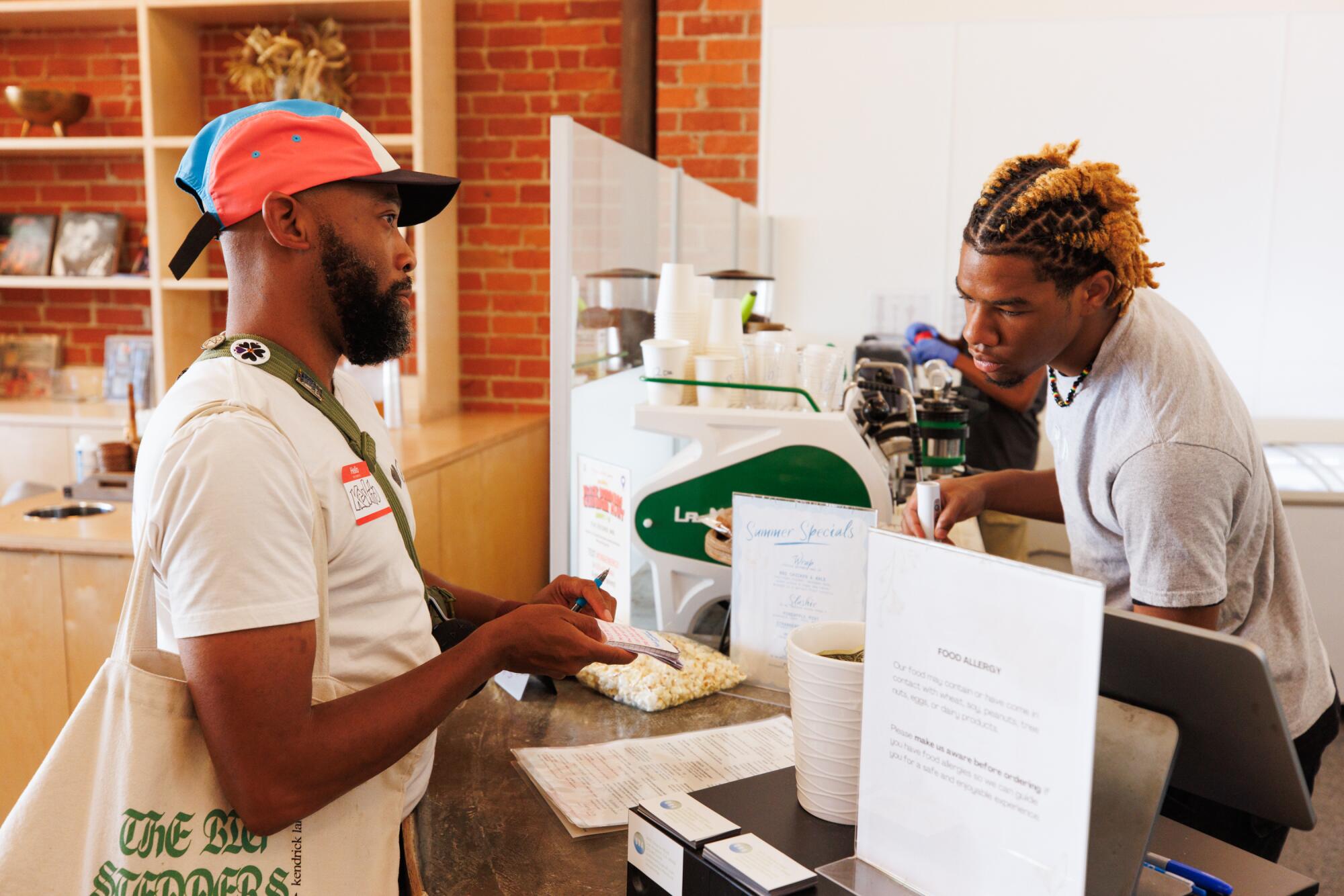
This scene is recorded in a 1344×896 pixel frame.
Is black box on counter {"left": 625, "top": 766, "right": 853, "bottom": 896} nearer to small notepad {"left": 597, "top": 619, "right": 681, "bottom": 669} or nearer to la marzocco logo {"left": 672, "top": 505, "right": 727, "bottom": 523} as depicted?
small notepad {"left": 597, "top": 619, "right": 681, "bottom": 669}

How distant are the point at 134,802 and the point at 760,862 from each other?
55 cm

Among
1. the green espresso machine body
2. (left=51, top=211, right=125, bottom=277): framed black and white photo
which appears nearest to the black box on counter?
the green espresso machine body

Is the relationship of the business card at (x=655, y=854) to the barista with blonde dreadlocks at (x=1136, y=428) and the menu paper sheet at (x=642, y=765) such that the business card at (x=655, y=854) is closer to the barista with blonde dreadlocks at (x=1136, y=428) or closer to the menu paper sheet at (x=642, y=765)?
the menu paper sheet at (x=642, y=765)

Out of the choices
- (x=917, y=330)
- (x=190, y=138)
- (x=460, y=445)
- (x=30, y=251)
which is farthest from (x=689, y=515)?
(x=30, y=251)

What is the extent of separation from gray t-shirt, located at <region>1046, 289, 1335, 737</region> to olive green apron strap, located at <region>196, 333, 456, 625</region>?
2.79ft

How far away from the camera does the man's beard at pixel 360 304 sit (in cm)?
110

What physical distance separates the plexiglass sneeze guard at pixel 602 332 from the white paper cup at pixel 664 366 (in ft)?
0.49

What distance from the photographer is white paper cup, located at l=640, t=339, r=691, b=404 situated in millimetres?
1998

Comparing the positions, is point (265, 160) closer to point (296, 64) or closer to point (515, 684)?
point (515, 684)

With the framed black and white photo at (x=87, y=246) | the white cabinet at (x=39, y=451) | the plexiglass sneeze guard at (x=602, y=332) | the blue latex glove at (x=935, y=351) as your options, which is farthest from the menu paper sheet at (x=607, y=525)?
the framed black and white photo at (x=87, y=246)

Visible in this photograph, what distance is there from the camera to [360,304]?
3.69ft

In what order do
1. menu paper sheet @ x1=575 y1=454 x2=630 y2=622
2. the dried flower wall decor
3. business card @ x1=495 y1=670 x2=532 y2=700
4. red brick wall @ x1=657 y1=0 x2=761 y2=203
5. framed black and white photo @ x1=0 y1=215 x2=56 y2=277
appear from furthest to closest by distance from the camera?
1. framed black and white photo @ x1=0 y1=215 x2=56 y2=277
2. red brick wall @ x1=657 y1=0 x2=761 y2=203
3. the dried flower wall decor
4. menu paper sheet @ x1=575 y1=454 x2=630 y2=622
5. business card @ x1=495 y1=670 x2=532 y2=700

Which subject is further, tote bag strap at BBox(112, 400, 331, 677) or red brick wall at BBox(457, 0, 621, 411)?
red brick wall at BBox(457, 0, 621, 411)

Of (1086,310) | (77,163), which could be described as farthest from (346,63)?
(1086,310)
